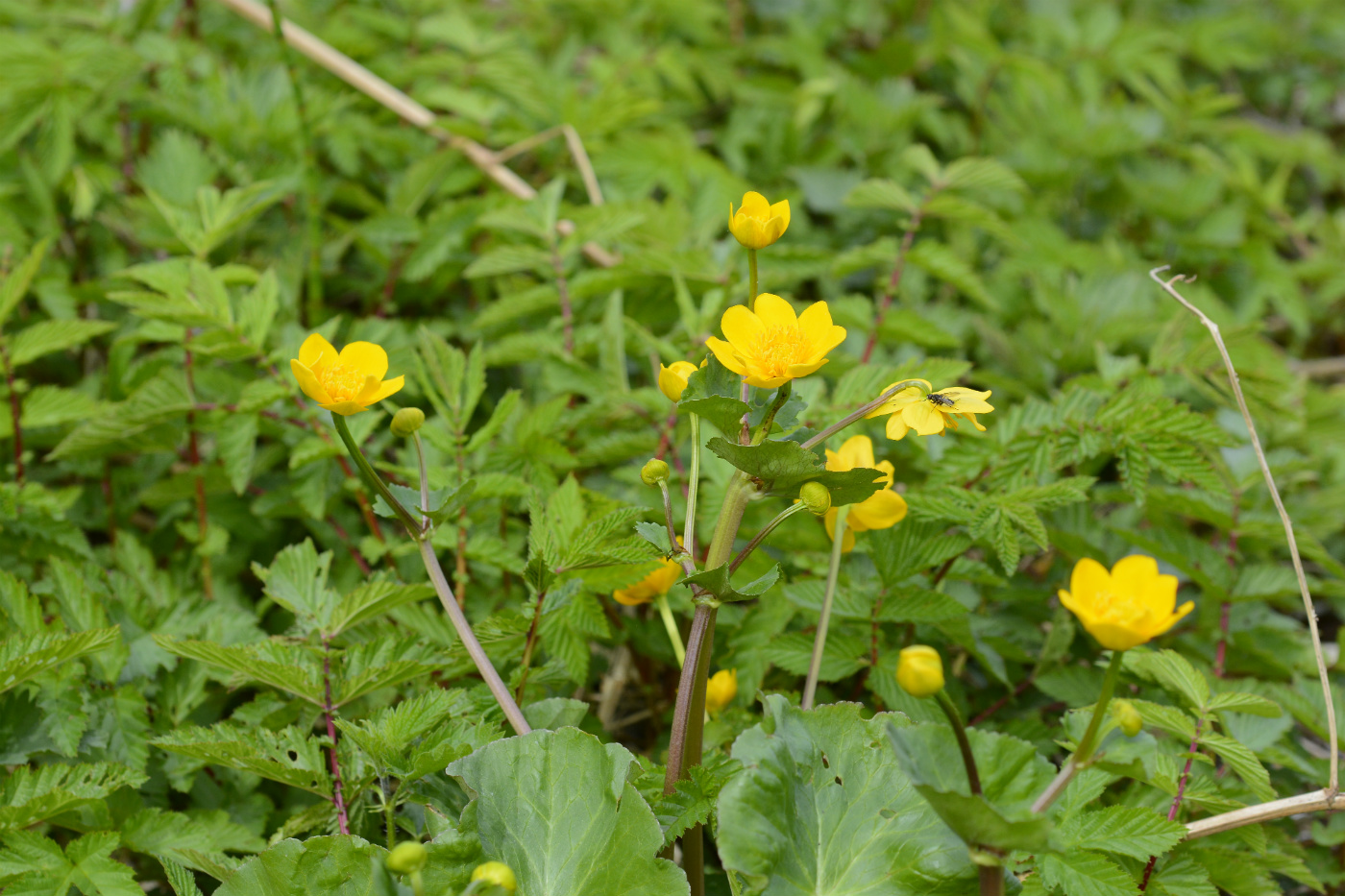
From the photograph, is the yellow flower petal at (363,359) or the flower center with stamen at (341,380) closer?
the flower center with stamen at (341,380)

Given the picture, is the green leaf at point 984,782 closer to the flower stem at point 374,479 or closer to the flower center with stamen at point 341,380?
the flower stem at point 374,479

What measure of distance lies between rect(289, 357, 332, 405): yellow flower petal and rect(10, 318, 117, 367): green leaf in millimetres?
1059

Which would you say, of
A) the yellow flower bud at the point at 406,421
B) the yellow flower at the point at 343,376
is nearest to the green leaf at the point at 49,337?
the yellow flower at the point at 343,376

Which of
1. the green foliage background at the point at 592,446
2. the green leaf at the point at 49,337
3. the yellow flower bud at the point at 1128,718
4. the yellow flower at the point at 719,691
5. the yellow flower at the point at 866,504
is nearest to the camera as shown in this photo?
the yellow flower bud at the point at 1128,718

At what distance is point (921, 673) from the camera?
94 cm

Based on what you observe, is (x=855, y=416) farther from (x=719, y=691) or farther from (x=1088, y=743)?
(x=719, y=691)

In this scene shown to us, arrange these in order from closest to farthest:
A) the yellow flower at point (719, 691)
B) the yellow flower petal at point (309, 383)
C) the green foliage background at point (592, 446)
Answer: the yellow flower petal at point (309, 383) < the green foliage background at point (592, 446) < the yellow flower at point (719, 691)

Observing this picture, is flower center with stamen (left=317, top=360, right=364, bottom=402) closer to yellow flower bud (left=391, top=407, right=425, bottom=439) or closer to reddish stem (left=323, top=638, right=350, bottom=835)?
yellow flower bud (left=391, top=407, right=425, bottom=439)

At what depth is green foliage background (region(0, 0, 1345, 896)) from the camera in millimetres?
1263

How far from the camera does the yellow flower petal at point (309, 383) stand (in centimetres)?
103

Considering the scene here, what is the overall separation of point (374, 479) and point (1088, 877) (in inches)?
38.7

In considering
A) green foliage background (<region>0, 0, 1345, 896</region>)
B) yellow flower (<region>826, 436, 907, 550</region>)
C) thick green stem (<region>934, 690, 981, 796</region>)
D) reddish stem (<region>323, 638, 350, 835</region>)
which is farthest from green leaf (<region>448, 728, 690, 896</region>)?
yellow flower (<region>826, 436, 907, 550</region>)

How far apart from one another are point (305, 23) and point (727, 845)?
9.65 feet

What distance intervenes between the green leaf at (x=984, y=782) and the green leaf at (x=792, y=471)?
26 centimetres
